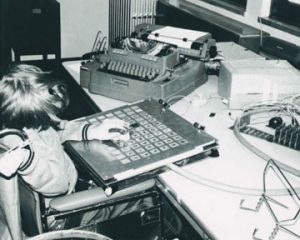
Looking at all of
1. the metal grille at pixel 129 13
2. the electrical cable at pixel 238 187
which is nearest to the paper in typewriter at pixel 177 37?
the electrical cable at pixel 238 187

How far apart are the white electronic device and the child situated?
585mm

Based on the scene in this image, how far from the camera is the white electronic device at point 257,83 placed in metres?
1.84

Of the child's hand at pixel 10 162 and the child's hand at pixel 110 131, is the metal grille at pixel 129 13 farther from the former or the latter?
the child's hand at pixel 10 162

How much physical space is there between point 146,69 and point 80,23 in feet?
9.16

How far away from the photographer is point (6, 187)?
4.11 feet

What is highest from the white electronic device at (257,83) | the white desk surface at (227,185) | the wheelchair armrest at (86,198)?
the white electronic device at (257,83)

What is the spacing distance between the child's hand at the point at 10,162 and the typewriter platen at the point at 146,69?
0.77m

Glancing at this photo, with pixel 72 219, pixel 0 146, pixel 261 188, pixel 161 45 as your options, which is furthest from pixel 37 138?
pixel 161 45

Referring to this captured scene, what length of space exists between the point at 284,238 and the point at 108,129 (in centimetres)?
68

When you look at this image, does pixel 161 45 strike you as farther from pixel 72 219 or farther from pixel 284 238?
pixel 284 238

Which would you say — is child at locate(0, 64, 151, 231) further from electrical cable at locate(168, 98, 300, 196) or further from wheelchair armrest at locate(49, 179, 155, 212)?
electrical cable at locate(168, 98, 300, 196)

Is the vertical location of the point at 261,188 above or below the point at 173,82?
below

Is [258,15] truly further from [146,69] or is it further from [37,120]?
[37,120]

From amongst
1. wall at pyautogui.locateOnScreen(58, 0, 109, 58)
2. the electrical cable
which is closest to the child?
the electrical cable
